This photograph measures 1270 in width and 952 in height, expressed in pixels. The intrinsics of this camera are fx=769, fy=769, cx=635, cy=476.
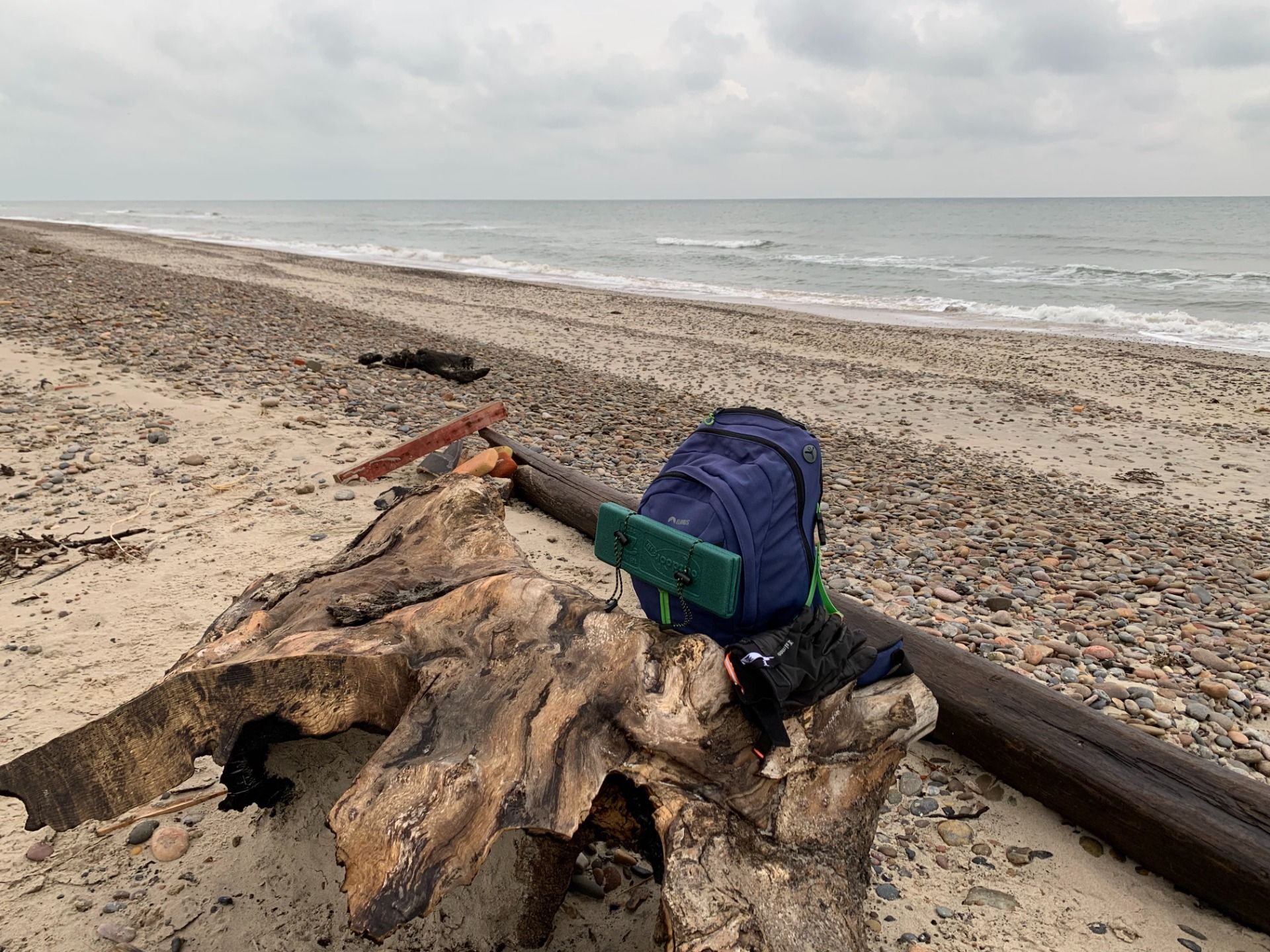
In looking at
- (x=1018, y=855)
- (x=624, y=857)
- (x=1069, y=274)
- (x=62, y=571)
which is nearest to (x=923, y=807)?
(x=1018, y=855)

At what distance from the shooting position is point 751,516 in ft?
8.09

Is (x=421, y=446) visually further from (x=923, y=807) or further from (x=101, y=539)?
(x=923, y=807)

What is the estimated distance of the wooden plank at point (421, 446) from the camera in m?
6.16

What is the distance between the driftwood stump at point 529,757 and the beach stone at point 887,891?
2.18 ft

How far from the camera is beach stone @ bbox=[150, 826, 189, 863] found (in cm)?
271

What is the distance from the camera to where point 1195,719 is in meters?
3.83

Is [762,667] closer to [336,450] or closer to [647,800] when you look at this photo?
[647,800]

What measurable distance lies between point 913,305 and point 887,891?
90.3 ft

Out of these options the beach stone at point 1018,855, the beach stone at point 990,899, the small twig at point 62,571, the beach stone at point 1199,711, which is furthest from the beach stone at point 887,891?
the small twig at point 62,571

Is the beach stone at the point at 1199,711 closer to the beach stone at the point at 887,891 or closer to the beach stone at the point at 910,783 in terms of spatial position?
the beach stone at the point at 910,783

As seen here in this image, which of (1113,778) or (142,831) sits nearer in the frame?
(142,831)

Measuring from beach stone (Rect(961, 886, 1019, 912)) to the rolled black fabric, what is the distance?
1.09m

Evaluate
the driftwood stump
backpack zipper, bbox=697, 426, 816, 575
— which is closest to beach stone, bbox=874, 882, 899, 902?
the driftwood stump

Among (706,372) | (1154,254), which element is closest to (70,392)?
(706,372)
